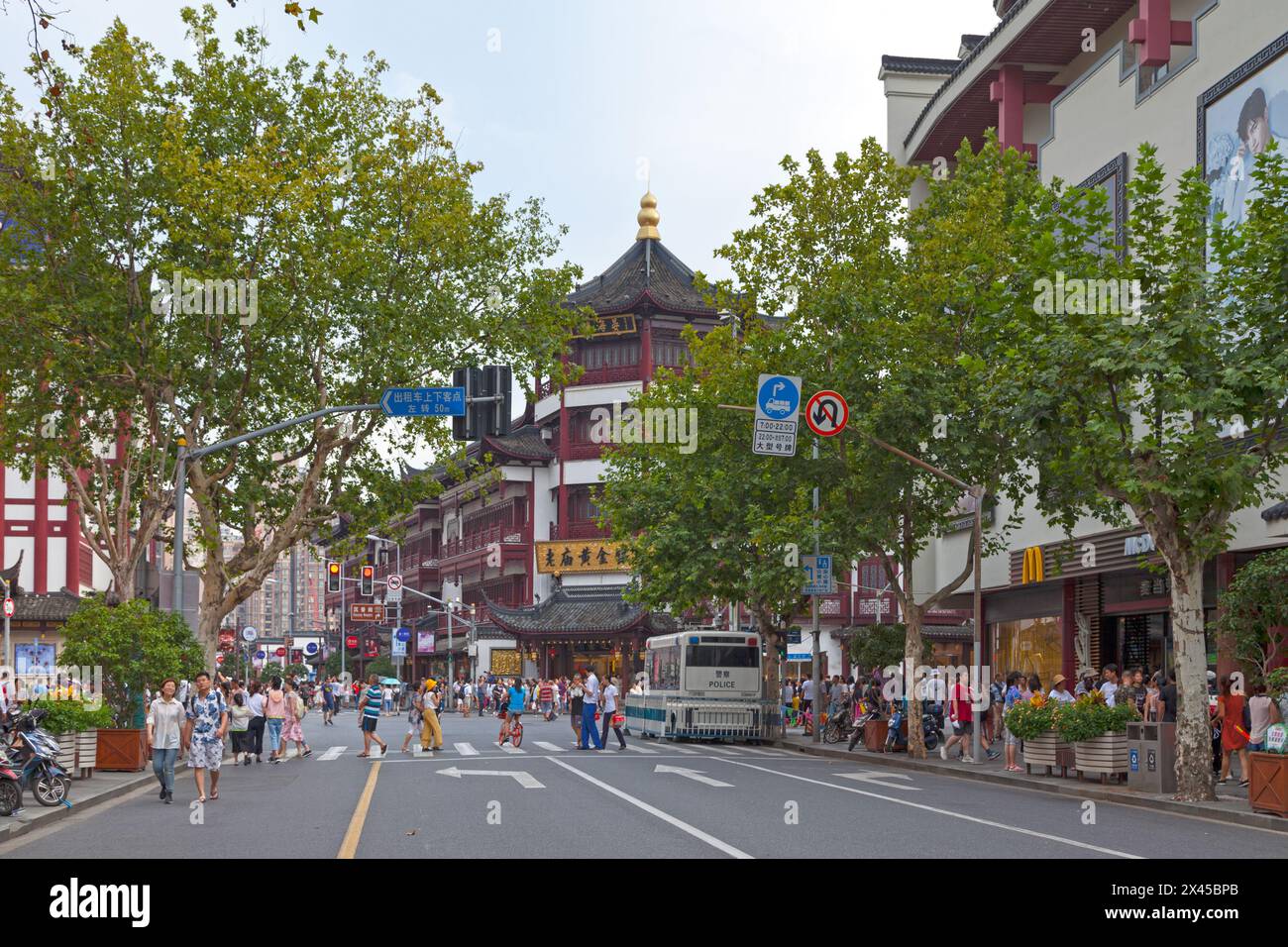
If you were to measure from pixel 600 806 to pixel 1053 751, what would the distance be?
10.1 m

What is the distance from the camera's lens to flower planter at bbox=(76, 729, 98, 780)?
25.7 m

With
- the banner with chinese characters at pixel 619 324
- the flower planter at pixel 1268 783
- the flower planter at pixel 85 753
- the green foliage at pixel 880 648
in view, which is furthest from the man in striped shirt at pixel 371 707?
the banner with chinese characters at pixel 619 324

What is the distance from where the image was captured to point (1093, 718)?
25.0m

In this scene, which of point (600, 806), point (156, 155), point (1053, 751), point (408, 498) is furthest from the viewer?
point (408, 498)

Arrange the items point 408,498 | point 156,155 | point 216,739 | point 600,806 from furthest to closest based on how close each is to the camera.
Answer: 1. point 408,498
2. point 156,155
3. point 216,739
4. point 600,806

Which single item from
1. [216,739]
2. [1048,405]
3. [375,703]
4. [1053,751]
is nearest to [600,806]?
[216,739]

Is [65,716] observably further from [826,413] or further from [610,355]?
[610,355]

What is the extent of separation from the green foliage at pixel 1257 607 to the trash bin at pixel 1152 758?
250 centimetres

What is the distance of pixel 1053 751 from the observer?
26734mm

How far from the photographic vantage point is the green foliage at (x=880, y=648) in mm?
40438

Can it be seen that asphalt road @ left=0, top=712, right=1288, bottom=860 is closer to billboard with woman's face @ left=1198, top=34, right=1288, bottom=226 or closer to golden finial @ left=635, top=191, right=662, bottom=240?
billboard with woman's face @ left=1198, top=34, right=1288, bottom=226

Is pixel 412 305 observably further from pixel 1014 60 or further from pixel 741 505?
pixel 1014 60

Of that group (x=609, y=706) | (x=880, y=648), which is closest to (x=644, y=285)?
(x=880, y=648)

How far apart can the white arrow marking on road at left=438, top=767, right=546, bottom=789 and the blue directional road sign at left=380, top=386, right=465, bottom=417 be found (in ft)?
20.7
